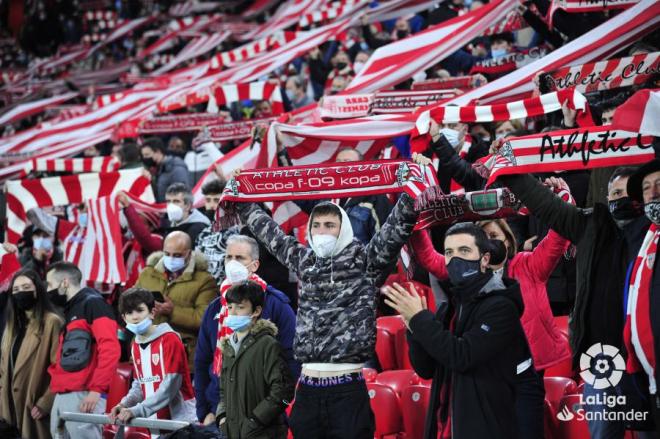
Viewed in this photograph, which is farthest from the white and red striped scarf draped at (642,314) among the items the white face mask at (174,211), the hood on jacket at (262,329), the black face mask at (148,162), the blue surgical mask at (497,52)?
the black face mask at (148,162)

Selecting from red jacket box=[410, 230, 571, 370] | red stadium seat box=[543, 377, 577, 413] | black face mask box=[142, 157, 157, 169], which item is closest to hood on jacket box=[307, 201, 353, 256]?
red jacket box=[410, 230, 571, 370]

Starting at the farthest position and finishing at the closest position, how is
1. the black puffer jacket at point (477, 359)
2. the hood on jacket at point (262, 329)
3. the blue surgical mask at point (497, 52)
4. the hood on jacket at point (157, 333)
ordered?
1. the blue surgical mask at point (497, 52)
2. the hood on jacket at point (157, 333)
3. the hood on jacket at point (262, 329)
4. the black puffer jacket at point (477, 359)

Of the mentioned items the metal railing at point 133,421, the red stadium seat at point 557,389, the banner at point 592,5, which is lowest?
the metal railing at point 133,421

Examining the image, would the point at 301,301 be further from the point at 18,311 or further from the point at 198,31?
the point at 198,31

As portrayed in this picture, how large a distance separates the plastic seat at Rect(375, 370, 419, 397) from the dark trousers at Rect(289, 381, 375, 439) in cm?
85

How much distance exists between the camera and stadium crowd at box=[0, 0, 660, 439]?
518 centimetres

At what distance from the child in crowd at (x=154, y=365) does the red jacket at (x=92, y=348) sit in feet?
1.95

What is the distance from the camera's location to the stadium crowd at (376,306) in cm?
518

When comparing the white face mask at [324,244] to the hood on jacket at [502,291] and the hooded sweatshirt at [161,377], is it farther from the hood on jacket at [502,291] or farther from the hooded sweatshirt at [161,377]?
the hooded sweatshirt at [161,377]

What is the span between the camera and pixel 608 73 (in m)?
7.61

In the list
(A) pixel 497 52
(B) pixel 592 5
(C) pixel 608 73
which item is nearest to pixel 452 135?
(C) pixel 608 73

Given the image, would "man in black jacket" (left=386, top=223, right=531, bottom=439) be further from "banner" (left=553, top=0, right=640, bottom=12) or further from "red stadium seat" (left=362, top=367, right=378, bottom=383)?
"banner" (left=553, top=0, right=640, bottom=12)

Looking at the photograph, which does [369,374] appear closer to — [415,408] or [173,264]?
[415,408]

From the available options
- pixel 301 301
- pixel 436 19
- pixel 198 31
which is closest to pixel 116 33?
pixel 198 31
